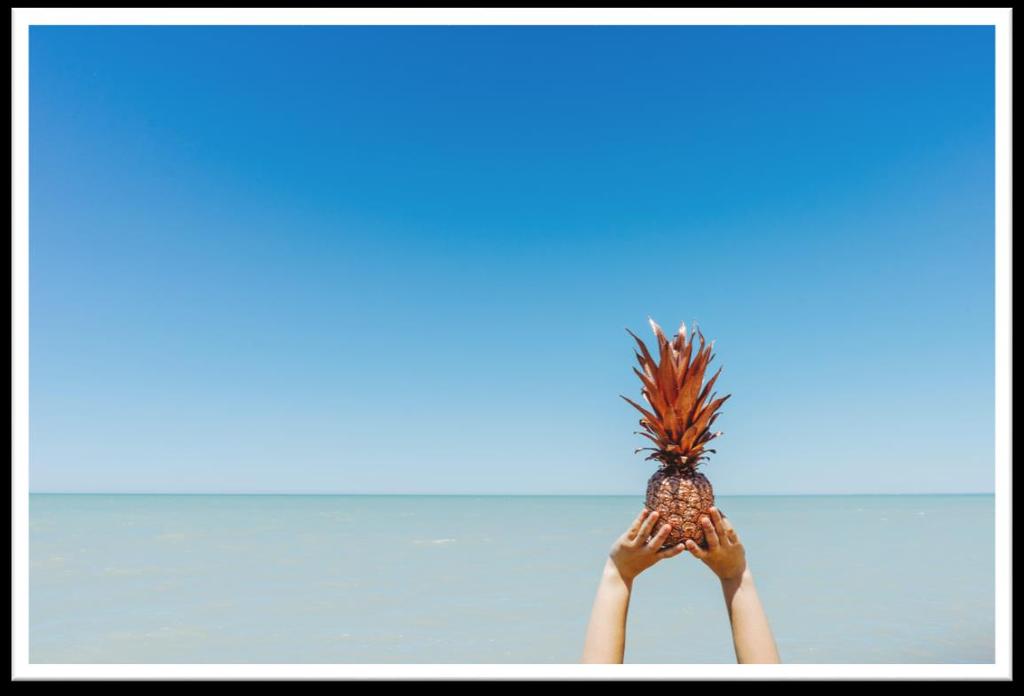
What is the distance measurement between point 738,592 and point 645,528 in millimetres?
532

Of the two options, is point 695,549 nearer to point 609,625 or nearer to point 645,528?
point 645,528

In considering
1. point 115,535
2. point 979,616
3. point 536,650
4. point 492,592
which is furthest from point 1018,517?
point 115,535

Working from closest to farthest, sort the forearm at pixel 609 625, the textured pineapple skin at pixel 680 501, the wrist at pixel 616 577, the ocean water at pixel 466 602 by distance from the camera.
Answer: the forearm at pixel 609 625
the wrist at pixel 616 577
the textured pineapple skin at pixel 680 501
the ocean water at pixel 466 602

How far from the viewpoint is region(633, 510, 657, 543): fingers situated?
361 cm

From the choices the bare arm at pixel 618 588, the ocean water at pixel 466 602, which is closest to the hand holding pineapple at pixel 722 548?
the bare arm at pixel 618 588

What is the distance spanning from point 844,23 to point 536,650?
1164 cm

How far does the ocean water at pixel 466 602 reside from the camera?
44.0 ft

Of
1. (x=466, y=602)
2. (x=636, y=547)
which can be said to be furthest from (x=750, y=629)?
(x=466, y=602)

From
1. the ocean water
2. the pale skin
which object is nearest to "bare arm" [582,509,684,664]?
the pale skin

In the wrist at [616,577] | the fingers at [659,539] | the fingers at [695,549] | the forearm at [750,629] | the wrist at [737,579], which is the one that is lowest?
the forearm at [750,629]

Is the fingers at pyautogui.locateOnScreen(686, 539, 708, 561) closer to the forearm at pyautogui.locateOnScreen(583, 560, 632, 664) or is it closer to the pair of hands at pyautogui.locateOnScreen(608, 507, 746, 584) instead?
the pair of hands at pyautogui.locateOnScreen(608, 507, 746, 584)

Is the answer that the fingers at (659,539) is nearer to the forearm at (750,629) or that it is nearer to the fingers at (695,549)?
the fingers at (695,549)

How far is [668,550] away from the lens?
375 centimetres
